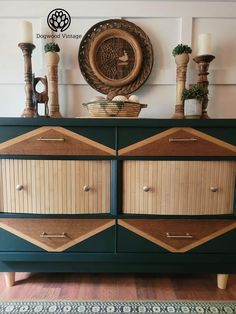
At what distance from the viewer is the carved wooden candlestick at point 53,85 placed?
1.36 metres

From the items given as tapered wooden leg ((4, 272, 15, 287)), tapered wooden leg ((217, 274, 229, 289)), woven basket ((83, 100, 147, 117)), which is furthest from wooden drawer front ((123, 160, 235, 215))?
tapered wooden leg ((4, 272, 15, 287))

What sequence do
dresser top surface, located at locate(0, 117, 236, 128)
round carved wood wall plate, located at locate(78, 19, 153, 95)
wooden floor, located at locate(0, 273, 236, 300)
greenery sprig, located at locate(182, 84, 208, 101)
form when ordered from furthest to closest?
round carved wood wall plate, located at locate(78, 19, 153, 95) < greenery sprig, located at locate(182, 84, 208, 101) < wooden floor, located at locate(0, 273, 236, 300) < dresser top surface, located at locate(0, 117, 236, 128)

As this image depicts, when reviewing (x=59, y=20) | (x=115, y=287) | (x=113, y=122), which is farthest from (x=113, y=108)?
(x=115, y=287)

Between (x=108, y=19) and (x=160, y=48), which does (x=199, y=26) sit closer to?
(x=160, y=48)

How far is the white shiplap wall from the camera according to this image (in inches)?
57.6

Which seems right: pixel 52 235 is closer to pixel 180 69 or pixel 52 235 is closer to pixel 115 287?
pixel 115 287

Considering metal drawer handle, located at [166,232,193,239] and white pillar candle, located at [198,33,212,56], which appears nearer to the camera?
metal drawer handle, located at [166,232,193,239]

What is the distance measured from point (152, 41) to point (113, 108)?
676 mm

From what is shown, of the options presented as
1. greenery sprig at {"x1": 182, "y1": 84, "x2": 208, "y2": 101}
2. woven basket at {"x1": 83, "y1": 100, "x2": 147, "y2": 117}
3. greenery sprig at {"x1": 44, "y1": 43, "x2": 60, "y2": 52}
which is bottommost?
woven basket at {"x1": 83, "y1": 100, "x2": 147, "y2": 117}

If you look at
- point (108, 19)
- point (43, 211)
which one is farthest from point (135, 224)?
point (108, 19)

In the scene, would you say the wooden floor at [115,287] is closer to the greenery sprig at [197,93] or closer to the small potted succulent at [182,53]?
the greenery sprig at [197,93]

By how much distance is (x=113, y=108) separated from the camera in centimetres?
117

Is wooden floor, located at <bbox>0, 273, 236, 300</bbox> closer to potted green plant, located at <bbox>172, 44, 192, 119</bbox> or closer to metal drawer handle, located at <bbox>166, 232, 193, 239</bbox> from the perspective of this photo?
metal drawer handle, located at <bbox>166, 232, 193, 239</bbox>

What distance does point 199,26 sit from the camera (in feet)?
4.86
